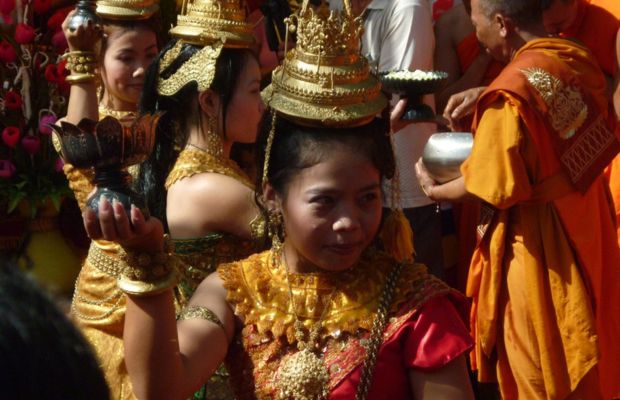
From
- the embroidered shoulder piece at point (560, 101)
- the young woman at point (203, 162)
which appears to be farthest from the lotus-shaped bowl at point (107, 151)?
the embroidered shoulder piece at point (560, 101)

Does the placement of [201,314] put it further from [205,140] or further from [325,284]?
[205,140]

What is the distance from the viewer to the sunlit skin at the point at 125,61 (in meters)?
4.23

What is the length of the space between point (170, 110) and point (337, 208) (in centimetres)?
133

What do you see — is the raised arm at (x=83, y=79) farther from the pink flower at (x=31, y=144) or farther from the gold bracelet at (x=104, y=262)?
the pink flower at (x=31, y=144)

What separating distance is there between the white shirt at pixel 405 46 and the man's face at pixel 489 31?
993 millimetres

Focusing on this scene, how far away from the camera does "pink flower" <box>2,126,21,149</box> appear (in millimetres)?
5238

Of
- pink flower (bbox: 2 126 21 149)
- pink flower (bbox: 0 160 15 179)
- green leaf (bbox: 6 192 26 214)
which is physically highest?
pink flower (bbox: 2 126 21 149)

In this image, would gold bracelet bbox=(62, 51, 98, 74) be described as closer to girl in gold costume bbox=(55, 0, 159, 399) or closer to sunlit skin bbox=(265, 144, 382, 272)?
girl in gold costume bbox=(55, 0, 159, 399)

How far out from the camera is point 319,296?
2592 millimetres

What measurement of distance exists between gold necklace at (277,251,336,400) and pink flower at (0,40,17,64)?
3168 mm

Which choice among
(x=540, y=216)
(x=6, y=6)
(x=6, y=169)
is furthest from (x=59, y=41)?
(x=540, y=216)

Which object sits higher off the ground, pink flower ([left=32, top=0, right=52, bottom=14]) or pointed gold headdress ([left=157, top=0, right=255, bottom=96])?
pointed gold headdress ([left=157, top=0, right=255, bottom=96])

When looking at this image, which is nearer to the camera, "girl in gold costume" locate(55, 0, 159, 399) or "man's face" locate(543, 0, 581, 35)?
"girl in gold costume" locate(55, 0, 159, 399)

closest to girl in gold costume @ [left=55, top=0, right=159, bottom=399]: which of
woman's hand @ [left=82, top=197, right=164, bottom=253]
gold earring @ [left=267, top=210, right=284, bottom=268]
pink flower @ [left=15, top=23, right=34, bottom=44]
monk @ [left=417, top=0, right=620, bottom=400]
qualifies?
gold earring @ [left=267, top=210, right=284, bottom=268]
